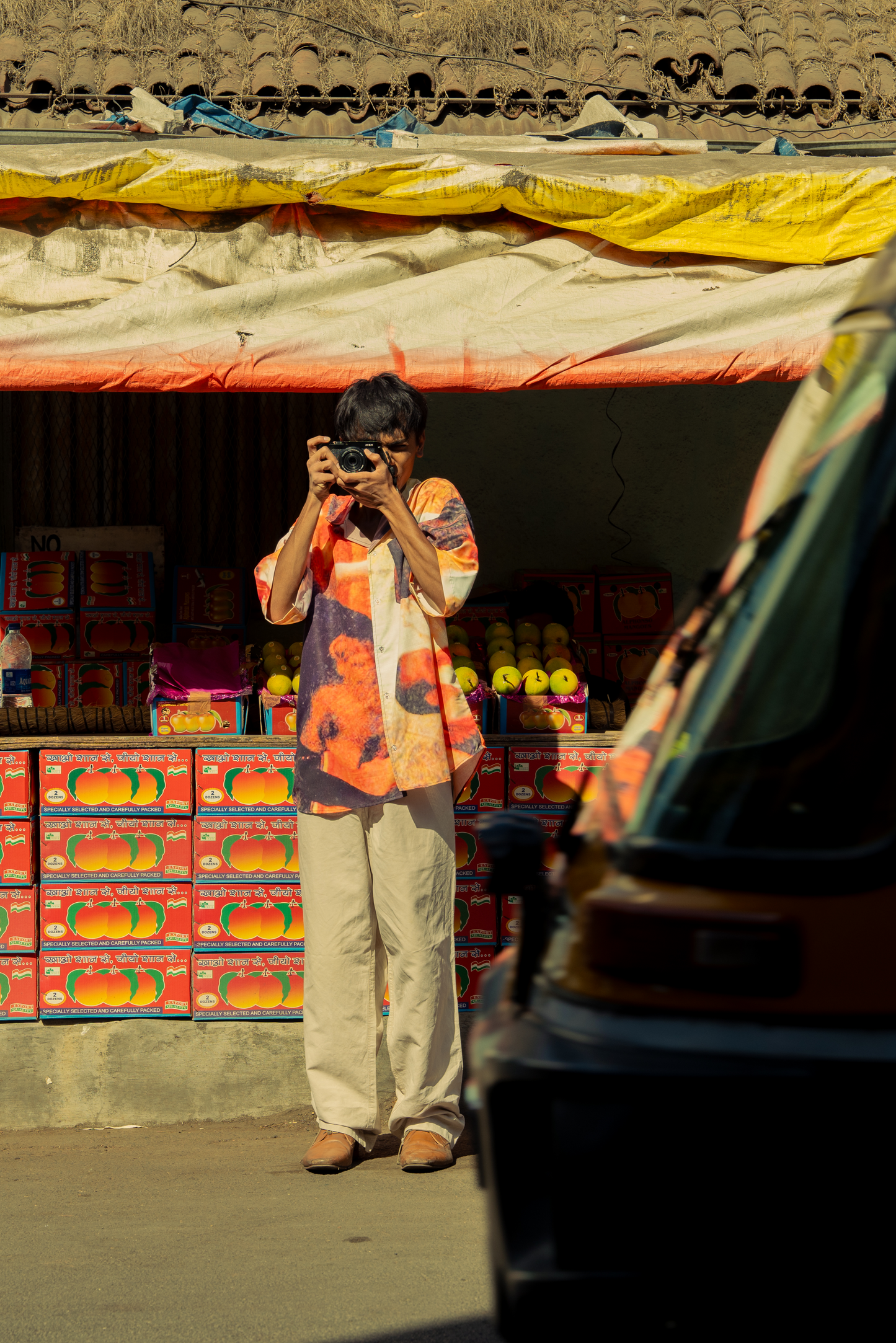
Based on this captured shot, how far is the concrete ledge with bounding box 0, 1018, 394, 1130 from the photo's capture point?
464 cm

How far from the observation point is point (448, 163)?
417 cm

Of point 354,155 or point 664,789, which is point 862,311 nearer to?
point 664,789

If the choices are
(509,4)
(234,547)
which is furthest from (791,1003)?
(509,4)

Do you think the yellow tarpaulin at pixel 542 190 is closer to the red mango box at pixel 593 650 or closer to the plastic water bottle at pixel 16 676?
the plastic water bottle at pixel 16 676

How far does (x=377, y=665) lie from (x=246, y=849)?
109cm

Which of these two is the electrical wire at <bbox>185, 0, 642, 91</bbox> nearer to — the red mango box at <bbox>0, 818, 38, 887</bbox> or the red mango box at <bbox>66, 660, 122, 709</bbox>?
the red mango box at <bbox>66, 660, 122, 709</bbox>

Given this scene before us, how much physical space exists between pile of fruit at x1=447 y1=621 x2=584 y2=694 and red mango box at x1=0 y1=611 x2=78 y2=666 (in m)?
1.68

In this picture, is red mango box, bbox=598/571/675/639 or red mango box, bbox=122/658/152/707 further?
red mango box, bbox=598/571/675/639

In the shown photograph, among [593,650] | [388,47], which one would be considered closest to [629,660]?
[593,650]

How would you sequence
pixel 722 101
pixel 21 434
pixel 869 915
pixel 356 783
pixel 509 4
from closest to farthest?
pixel 869 915, pixel 356 783, pixel 21 434, pixel 722 101, pixel 509 4

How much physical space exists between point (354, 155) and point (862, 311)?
9.75ft

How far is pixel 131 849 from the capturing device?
4.70 meters

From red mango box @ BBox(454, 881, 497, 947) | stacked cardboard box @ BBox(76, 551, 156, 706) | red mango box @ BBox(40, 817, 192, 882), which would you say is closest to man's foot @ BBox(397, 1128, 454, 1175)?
red mango box @ BBox(454, 881, 497, 947)

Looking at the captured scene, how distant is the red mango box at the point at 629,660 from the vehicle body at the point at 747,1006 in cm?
457
